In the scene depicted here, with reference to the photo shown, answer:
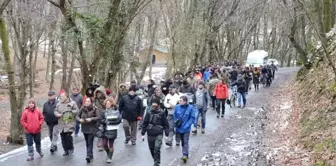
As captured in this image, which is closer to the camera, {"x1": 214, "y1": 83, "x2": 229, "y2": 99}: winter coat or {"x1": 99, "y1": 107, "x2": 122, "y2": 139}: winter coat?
{"x1": 99, "y1": 107, "x2": 122, "y2": 139}: winter coat

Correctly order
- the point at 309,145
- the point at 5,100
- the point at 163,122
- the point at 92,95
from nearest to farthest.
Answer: the point at 163,122
the point at 309,145
the point at 92,95
the point at 5,100

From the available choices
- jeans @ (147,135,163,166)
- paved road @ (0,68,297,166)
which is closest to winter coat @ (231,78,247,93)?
paved road @ (0,68,297,166)

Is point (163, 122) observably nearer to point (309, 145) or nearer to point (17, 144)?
point (309, 145)

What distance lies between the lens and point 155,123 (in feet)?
34.9

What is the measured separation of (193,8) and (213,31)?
17.7 ft

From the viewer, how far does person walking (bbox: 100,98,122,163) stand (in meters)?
11.3

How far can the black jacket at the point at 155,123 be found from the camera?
10602 millimetres

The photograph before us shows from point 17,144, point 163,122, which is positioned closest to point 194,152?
point 163,122

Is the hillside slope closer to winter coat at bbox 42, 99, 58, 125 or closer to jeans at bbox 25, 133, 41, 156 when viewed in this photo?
winter coat at bbox 42, 99, 58, 125

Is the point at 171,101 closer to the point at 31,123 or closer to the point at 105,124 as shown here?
the point at 105,124

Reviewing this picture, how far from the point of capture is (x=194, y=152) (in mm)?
12883

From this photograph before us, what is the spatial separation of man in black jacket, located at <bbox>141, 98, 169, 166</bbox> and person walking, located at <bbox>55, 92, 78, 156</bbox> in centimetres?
220

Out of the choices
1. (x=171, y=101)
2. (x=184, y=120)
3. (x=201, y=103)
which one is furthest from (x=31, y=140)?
(x=201, y=103)

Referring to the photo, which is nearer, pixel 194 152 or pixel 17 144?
pixel 194 152
